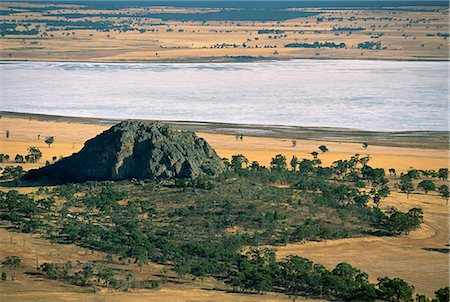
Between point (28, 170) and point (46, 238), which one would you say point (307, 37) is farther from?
point (46, 238)

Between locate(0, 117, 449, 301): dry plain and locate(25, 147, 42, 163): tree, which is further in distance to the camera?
locate(25, 147, 42, 163): tree

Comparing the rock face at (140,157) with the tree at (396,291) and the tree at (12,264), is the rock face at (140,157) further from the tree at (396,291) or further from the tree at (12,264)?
the tree at (396,291)

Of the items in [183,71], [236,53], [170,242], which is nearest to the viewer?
[170,242]

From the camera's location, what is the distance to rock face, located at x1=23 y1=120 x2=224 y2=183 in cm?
4994

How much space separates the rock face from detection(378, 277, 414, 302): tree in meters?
A: 18.4

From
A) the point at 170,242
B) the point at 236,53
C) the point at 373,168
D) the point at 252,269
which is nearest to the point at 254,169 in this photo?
the point at 373,168

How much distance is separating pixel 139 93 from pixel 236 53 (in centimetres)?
4951

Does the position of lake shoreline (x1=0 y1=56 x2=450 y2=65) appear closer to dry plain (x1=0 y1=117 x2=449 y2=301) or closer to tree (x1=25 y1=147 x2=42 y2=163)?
dry plain (x1=0 y1=117 x2=449 y2=301)

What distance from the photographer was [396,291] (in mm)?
33375

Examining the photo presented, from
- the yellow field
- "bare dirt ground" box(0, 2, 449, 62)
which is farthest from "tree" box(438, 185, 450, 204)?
"bare dirt ground" box(0, 2, 449, 62)

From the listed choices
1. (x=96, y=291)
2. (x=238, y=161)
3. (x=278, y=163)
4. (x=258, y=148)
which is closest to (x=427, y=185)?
(x=278, y=163)

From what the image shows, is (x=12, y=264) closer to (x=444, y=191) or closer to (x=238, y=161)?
(x=238, y=161)

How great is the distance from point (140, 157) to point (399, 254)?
54.0 ft

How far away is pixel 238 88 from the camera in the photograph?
9844 cm
